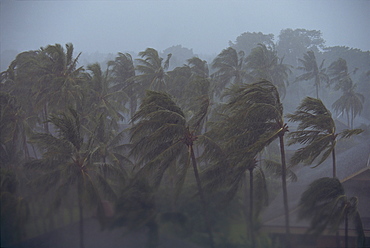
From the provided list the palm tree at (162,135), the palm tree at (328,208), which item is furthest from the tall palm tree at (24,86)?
the palm tree at (328,208)

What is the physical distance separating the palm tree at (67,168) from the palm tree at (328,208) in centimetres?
756

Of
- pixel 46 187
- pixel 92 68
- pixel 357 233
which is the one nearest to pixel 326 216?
pixel 357 233

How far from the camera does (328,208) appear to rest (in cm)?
977

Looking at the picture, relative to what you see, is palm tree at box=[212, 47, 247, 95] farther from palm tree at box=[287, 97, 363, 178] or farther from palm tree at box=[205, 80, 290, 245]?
palm tree at box=[205, 80, 290, 245]

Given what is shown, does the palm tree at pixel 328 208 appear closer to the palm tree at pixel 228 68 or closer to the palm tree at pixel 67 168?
the palm tree at pixel 67 168

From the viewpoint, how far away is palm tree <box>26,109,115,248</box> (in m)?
10.1

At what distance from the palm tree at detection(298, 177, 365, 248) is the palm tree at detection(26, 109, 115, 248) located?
756 centimetres

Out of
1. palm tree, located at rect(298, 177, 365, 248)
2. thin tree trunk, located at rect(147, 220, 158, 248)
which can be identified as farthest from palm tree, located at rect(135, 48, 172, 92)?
palm tree, located at rect(298, 177, 365, 248)

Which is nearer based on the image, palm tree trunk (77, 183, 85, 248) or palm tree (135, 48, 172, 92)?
palm tree trunk (77, 183, 85, 248)

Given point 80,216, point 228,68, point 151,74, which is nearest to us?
point 80,216

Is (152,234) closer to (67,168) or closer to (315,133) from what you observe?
(67,168)

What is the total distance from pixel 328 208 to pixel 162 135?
6.56 meters

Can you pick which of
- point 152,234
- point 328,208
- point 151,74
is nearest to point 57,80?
point 151,74

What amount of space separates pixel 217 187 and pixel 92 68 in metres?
14.0
